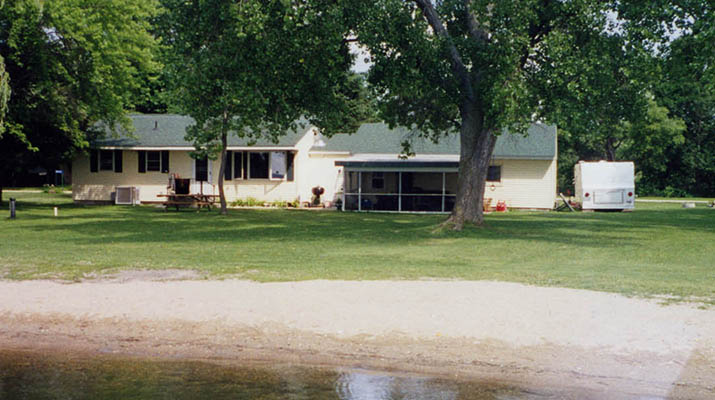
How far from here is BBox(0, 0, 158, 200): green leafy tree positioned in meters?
28.4

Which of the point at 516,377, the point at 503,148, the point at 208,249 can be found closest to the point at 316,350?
the point at 516,377

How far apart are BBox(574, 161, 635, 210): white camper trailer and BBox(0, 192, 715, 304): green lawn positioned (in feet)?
22.3

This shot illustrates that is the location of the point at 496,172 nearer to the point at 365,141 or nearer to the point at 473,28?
the point at 365,141

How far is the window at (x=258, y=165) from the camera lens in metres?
35.9

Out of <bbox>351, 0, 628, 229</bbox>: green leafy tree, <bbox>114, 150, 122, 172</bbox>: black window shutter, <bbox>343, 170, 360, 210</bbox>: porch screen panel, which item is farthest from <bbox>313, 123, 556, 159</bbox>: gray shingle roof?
<bbox>351, 0, 628, 229</bbox>: green leafy tree

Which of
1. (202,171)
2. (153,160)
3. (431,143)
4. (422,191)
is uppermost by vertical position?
(431,143)

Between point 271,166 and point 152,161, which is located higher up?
point 152,161

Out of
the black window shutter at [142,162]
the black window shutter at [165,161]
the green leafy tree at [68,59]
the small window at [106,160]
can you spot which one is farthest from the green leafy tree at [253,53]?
the small window at [106,160]

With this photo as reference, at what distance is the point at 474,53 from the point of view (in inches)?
797

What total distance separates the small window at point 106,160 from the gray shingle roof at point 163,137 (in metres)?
0.55

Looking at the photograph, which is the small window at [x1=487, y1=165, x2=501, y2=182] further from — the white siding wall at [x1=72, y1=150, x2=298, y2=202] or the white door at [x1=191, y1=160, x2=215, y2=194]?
the white door at [x1=191, y1=160, x2=215, y2=194]

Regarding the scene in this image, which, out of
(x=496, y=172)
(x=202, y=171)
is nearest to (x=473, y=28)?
(x=496, y=172)

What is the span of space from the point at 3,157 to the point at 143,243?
19.9m

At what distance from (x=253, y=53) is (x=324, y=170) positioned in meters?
17.4
